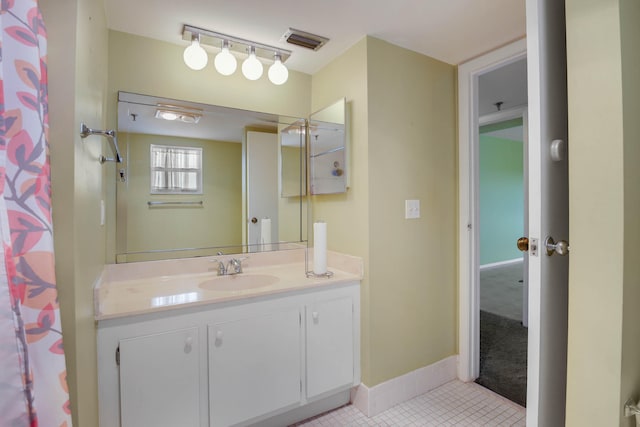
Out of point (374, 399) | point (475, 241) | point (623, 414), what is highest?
point (475, 241)

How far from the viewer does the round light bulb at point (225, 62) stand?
176 cm

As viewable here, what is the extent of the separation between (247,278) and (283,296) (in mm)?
365

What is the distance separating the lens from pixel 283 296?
157cm

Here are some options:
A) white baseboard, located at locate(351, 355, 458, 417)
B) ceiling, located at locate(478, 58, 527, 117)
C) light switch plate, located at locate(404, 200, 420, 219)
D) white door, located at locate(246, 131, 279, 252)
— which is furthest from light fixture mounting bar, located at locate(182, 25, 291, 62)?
white baseboard, located at locate(351, 355, 458, 417)

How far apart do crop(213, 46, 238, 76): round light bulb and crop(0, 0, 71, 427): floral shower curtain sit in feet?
3.62

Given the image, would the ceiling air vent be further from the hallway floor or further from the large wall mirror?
the hallway floor

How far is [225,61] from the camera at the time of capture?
1.76 m

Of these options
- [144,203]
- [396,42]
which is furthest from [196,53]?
[396,42]

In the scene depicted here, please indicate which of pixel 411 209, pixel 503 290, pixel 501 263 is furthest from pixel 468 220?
pixel 501 263

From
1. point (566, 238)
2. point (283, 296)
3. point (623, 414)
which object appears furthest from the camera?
point (283, 296)

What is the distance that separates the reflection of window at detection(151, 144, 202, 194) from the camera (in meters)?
1.76

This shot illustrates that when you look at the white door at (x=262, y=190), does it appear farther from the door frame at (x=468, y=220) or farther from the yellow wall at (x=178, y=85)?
the door frame at (x=468, y=220)

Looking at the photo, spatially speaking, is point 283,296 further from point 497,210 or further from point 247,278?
point 497,210

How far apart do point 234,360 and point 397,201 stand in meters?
1.25
